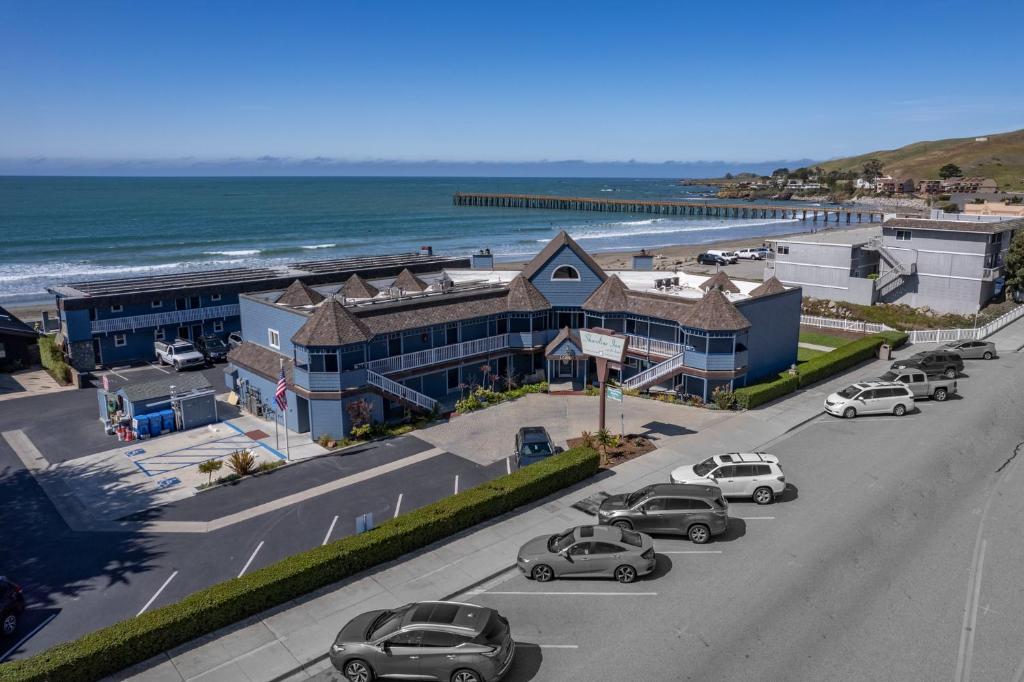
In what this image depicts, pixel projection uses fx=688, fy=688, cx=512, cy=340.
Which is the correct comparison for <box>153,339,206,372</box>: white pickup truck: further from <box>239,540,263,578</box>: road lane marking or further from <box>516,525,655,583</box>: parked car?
<box>516,525,655,583</box>: parked car

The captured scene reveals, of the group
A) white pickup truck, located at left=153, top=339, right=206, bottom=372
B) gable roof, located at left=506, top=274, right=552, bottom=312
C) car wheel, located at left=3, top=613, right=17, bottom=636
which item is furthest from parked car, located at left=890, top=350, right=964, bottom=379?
white pickup truck, located at left=153, top=339, right=206, bottom=372

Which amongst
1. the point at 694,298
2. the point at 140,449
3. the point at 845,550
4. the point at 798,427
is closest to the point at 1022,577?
the point at 845,550

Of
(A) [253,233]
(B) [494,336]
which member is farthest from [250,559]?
(A) [253,233]

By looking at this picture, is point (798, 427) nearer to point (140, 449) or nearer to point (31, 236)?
point (140, 449)

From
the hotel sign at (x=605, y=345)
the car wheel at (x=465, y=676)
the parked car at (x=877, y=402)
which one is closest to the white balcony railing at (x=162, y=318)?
the hotel sign at (x=605, y=345)

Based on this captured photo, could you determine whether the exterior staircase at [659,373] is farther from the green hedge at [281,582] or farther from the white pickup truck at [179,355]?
the white pickup truck at [179,355]

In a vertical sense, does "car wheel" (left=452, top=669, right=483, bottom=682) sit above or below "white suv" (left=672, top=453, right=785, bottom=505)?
below
